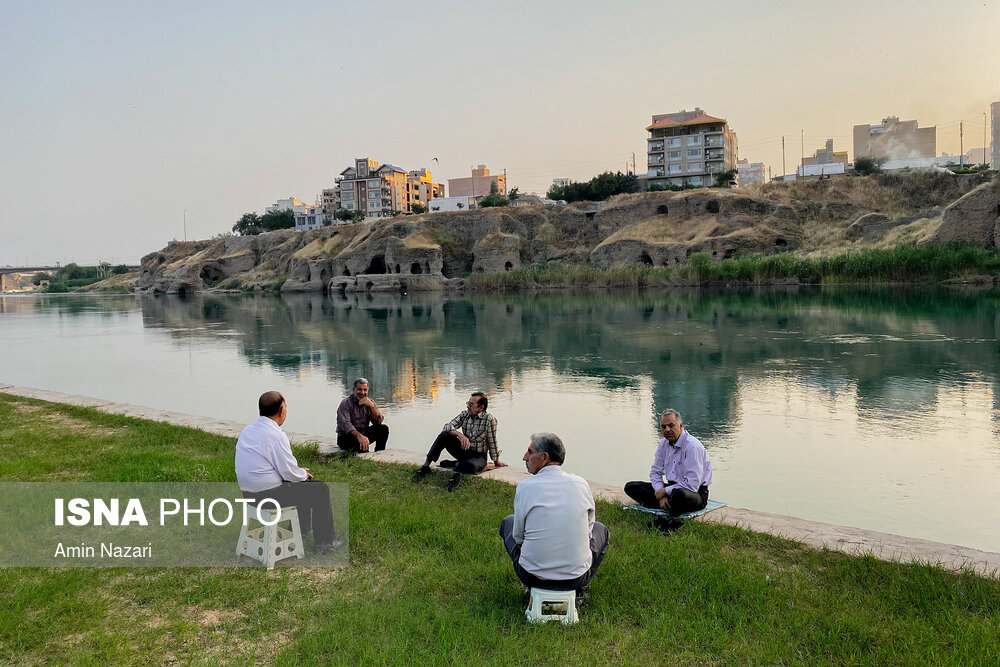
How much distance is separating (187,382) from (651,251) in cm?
4344

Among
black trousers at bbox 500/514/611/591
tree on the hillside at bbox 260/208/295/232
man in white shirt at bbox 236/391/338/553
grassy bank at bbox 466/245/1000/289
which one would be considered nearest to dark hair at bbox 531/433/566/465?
black trousers at bbox 500/514/611/591

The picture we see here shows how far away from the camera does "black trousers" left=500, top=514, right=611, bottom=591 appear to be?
412cm

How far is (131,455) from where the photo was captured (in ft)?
26.0

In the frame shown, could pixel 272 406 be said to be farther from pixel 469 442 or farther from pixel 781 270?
pixel 781 270

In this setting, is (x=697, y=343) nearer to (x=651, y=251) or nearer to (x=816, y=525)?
(x=816, y=525)

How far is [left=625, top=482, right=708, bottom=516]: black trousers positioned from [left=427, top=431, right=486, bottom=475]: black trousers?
1.72 m

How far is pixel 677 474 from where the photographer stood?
590 cm

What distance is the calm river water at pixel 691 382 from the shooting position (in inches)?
318

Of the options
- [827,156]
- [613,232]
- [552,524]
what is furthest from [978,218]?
Result: [827,156]

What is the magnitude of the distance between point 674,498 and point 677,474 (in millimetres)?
253

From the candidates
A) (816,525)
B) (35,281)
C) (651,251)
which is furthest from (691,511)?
(35,281)

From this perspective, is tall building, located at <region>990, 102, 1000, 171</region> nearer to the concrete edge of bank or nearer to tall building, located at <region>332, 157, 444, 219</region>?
tall building, located at <region>332, 157, 444, 219</region>

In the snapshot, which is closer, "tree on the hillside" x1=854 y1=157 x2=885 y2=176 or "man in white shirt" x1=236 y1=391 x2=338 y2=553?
"man in white shirt" x1=236 y1=391 x2=338 y2=553

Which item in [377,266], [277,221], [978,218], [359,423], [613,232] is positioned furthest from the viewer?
[277,221]
